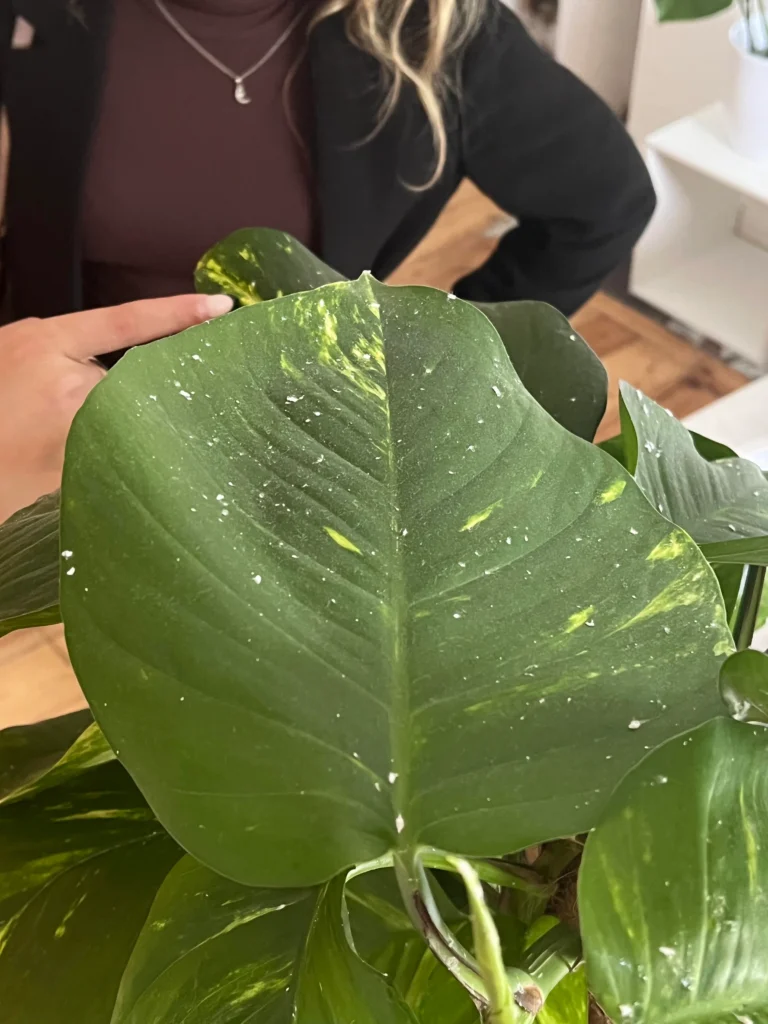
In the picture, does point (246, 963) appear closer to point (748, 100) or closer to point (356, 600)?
point (356, 600)

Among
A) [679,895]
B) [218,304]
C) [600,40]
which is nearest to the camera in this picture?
[679,895]

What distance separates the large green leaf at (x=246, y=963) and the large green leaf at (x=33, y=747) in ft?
0.31

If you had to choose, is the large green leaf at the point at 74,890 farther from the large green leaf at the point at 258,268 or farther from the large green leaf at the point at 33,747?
the large green leaf at the point at 258,268

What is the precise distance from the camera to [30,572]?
0.28m

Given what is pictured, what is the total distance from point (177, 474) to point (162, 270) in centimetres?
85

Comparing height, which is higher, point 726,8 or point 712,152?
point 726,8

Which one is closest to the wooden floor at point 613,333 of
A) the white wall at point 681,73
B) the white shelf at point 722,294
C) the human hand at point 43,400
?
the white shelf at point 722,294

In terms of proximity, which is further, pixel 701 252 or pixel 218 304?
pixel 701 252

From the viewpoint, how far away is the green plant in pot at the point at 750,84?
53.3 inches

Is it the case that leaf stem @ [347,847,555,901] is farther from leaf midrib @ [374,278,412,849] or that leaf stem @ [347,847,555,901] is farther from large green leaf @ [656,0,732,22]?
large green leaf @ [656,0,732,22]

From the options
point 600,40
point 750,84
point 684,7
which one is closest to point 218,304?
point 684,7

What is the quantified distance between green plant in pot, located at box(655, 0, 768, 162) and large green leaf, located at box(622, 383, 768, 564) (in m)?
1.23

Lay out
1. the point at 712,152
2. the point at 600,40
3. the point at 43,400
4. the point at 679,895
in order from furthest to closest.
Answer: the point at 600,40 → the point at 712,152 → the point at 43,400 → the point at 679,895

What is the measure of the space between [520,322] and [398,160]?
648mm
